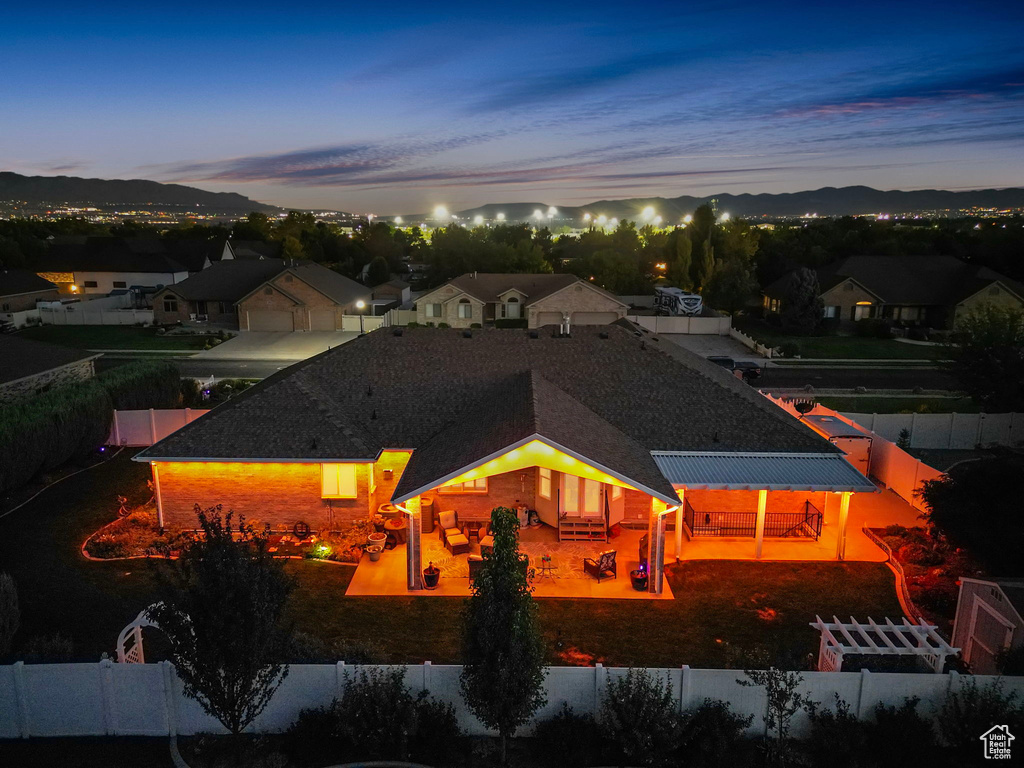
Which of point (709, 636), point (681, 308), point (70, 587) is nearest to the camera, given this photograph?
point (709, 636)

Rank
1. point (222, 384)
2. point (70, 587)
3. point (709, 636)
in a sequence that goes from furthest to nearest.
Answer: point (222, 384) < point (70, 587) < point (709, 636)

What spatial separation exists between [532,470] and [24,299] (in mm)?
→ 64625

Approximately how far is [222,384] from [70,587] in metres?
20.6

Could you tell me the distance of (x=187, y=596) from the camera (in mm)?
9500

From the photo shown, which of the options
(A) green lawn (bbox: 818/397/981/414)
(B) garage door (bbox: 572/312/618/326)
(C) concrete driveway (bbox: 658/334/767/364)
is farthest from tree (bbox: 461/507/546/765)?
(B) garage door (bbox: 572/312/618/326)

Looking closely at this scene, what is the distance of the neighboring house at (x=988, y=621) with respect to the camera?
12.5m

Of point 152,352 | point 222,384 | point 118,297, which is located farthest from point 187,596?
point 118,297

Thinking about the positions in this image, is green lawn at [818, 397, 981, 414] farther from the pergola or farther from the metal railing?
the pergola

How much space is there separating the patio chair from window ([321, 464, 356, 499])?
717 centimetres

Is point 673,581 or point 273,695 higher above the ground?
point 273,695

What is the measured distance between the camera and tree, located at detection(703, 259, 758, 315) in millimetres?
66562

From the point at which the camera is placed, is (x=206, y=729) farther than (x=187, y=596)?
Yes

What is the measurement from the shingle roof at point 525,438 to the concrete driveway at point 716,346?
1220 inches

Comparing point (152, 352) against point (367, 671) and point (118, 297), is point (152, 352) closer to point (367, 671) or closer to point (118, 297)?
point (118, 297)
